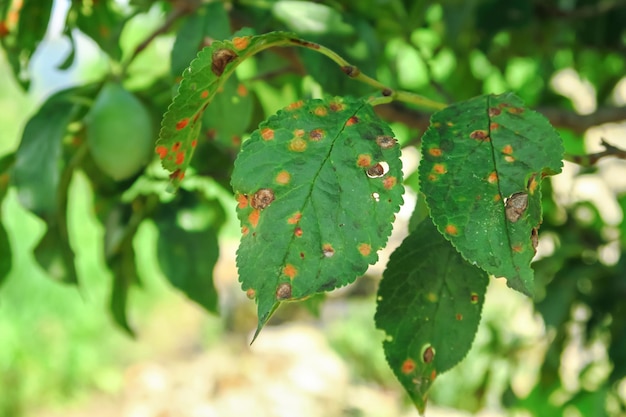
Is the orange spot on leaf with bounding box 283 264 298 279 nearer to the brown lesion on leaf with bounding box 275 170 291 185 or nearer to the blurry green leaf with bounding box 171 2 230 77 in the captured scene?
the brown lesion on leaf with bounding box 275 170 291 185

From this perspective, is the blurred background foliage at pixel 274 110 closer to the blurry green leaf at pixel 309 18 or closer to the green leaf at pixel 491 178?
the blurry green leaf at pixel 309 18

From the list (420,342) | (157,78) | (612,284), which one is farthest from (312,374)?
(420,342)

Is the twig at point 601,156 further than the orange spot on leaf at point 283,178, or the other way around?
the twig at point 601,156

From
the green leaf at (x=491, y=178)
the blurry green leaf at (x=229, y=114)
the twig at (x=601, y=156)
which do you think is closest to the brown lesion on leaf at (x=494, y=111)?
the green leaf at (x=491, y=178)

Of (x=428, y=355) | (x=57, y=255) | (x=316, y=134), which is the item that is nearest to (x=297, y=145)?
(x=316, y=134)

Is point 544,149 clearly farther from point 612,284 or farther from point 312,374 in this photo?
point 312,374

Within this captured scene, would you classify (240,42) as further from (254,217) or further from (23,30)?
(23,30)
